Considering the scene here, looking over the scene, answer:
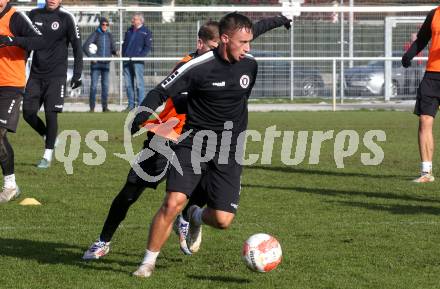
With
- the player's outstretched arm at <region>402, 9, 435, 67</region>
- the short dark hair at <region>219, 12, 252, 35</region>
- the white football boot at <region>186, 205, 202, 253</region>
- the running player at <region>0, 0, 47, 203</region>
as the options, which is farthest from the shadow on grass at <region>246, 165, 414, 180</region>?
the short dark hair at <region>219, 12, 252, 35</region>

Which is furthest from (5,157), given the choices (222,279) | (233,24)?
(233,24)

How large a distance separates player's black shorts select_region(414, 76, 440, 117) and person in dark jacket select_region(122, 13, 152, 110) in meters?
13.1

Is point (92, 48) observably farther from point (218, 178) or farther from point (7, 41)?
point (218, 178)

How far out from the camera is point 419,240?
837cm

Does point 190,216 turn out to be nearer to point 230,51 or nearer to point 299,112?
point 230,51

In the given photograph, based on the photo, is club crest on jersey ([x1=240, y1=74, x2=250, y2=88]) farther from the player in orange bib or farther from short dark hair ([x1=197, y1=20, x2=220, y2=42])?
the player in orange bib

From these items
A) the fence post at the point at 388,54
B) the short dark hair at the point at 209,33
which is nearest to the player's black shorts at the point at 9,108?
the short dark hair at the point at 209,33

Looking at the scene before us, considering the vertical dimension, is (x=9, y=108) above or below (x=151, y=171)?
above

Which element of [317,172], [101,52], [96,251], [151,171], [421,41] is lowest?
[317,172]

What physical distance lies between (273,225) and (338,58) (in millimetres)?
17804

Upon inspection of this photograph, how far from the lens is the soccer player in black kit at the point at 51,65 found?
43.1ft

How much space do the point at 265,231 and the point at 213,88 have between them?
214cm

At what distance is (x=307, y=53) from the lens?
93.0 feet

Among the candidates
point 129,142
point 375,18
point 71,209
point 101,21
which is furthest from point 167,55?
point 71,209
